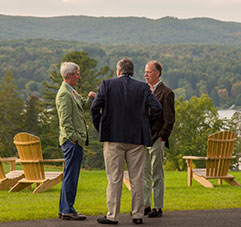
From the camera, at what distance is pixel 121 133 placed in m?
5.93

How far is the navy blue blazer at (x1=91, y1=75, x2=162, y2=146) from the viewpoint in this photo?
595cm

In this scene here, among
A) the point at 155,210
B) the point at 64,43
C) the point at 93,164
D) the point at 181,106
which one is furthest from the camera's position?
the point at 64,43

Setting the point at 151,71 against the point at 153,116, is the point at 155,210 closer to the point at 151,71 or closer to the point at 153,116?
the point at 153,116

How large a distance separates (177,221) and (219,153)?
15.0 ft

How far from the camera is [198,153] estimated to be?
186ft

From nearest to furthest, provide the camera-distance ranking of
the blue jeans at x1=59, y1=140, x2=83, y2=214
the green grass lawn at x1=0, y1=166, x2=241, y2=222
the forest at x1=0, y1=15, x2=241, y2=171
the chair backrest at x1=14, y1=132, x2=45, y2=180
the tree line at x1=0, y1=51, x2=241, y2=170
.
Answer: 1. the blue jeans at x1=59, y1=140, x2=83, y2=214
2. the green grass lawn at x1=0, y1=166, x2=241, y2=222
3. the chair backrest at x1=14, y1=132, x2=45, y2=180
4. the tree line at x1=0, y1=51, x2=241, y2=170
5. the forest at x1=0, y1=15, x2=241, y2=171

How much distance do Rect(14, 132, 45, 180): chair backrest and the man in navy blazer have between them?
368 centimetres

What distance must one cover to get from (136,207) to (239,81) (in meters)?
148

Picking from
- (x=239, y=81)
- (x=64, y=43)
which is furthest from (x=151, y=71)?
(x=64, y=43)

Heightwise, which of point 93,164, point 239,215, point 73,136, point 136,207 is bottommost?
point 93,164

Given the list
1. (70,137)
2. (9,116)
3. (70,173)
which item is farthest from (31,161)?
(9,116)

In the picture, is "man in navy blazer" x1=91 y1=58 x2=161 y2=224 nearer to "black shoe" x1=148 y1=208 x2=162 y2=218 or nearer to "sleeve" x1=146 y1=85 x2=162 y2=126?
"sleeve" x1=146 y1=85 x2=162 y2=126

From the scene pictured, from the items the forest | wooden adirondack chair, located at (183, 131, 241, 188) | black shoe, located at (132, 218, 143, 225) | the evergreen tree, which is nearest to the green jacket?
black shoe, located at (132, 218, 143, 225)

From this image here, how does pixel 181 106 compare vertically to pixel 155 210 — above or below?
below
